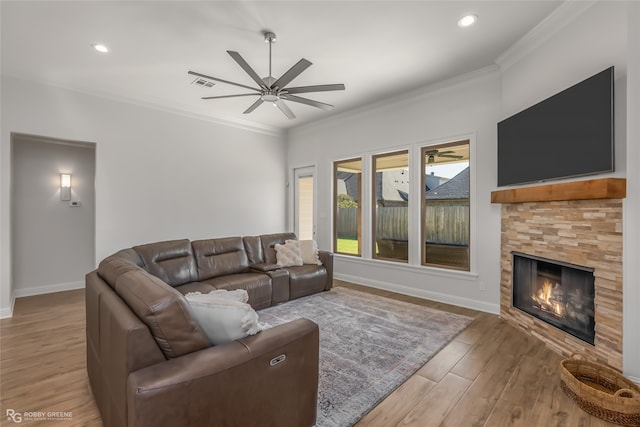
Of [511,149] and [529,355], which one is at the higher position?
[511,149]

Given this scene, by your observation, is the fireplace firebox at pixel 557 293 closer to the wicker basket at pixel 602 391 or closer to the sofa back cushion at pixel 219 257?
the wicker basket at pixel 602 391

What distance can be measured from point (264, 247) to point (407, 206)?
2.42 metres

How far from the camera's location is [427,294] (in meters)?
4.46

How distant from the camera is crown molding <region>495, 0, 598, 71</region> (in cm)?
262

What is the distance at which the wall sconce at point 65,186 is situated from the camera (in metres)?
4.94

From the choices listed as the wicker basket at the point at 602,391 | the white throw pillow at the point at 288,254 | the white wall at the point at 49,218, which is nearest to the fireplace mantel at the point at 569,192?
the wicker basket at the point at 602,391

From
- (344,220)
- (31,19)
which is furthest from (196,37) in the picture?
(344,220)

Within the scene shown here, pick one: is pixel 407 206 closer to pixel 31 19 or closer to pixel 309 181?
pixel 309 181

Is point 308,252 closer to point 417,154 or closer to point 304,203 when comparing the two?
point 304,203

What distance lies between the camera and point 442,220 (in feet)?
14.6

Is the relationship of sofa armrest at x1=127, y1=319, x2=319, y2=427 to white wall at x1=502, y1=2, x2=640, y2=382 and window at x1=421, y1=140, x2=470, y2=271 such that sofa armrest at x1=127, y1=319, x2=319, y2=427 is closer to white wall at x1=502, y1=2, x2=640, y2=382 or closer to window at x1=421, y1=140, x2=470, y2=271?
white wall at x1=502, y1=2, x2=640, y2=382

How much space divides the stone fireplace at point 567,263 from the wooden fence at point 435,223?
0.65 meters

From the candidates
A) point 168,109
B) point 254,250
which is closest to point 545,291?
point 254,250

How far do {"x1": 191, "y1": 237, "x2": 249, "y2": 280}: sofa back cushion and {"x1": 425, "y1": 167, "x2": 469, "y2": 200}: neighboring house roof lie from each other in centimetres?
299
